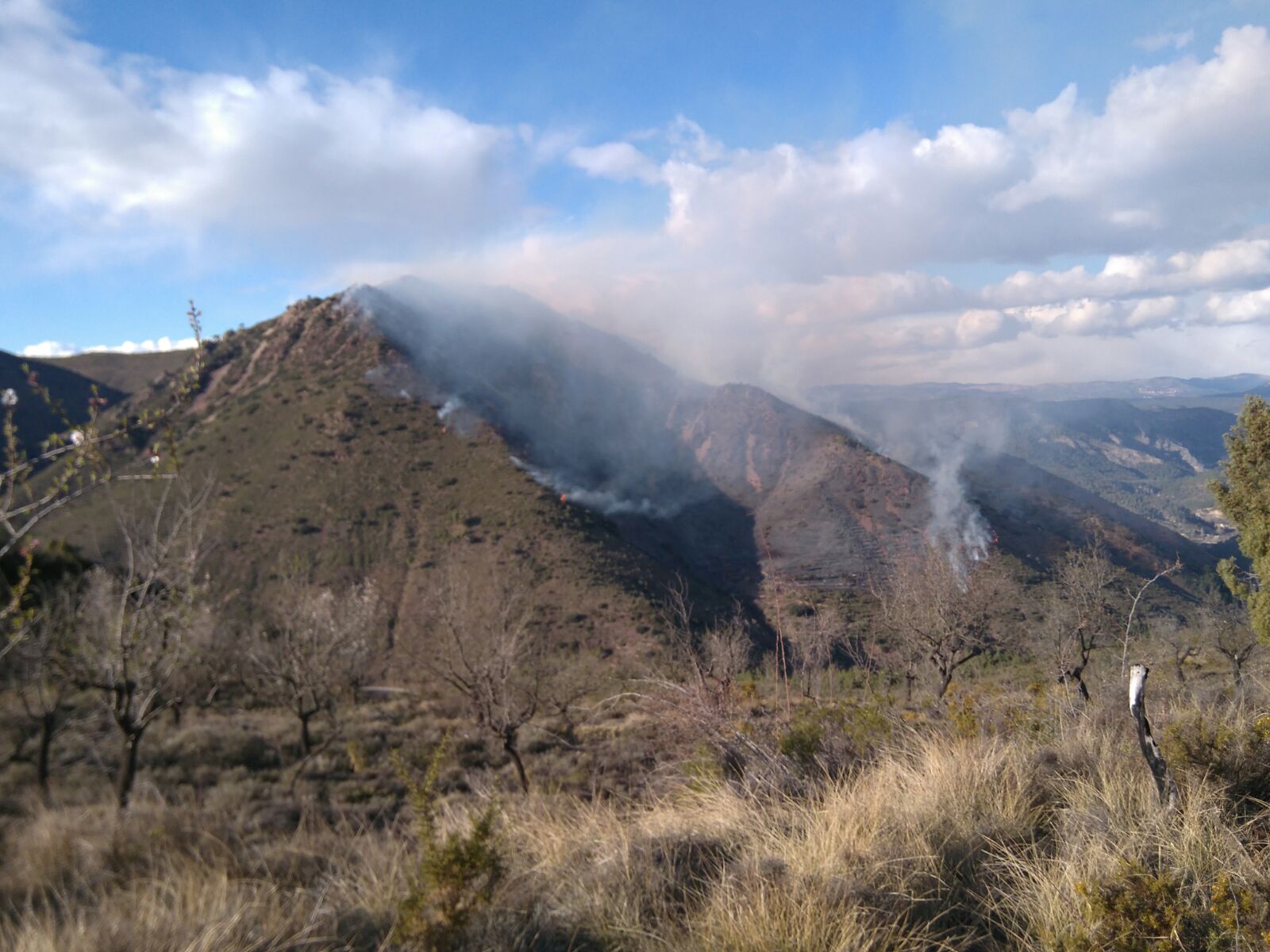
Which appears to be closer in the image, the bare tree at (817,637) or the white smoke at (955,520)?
the bare tree at (817,637)

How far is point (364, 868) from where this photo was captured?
12.7 ft

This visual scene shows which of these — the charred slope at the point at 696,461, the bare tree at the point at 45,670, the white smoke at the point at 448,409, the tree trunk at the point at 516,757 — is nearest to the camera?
the bare tree at the point at 45,670

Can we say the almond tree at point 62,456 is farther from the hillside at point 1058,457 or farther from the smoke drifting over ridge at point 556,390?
the hillside at point 1058,457

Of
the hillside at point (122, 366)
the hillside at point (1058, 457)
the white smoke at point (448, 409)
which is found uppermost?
the hillside at point (122, 366)

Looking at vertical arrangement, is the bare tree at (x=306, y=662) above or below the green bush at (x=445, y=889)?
below

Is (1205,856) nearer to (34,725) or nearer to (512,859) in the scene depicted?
(512,859)

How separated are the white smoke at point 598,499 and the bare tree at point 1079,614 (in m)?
52.1

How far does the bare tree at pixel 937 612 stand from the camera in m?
17.0

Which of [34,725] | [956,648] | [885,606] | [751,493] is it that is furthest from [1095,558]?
[751,493]

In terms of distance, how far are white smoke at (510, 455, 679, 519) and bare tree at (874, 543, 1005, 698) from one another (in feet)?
165

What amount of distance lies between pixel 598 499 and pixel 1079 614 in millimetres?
64470

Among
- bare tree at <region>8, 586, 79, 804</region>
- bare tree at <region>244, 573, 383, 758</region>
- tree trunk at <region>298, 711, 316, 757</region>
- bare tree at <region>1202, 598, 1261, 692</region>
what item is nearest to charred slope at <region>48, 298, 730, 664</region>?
bare tree at <region>244, 573, 383, 758</region>

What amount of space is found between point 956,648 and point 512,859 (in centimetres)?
1703

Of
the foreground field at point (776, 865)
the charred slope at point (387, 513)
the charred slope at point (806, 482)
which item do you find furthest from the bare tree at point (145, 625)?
the charred slope at point (387, 513)
